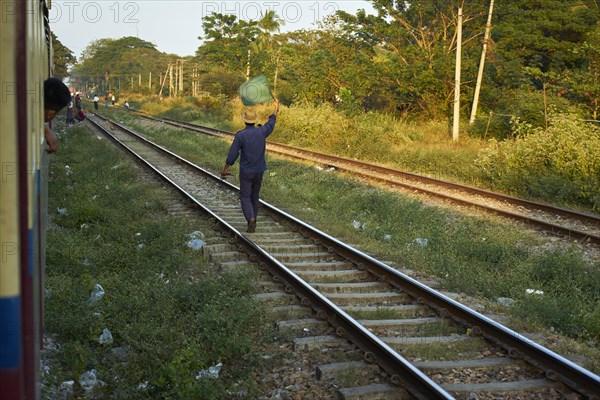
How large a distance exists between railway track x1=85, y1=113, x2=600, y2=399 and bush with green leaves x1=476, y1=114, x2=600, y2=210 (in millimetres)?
7371

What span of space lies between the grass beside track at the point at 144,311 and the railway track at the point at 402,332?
0.58 metres

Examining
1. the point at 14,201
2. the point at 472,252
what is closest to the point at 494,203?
the point at 472,252

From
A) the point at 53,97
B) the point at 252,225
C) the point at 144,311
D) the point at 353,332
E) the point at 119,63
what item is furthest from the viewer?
the point at 119,63

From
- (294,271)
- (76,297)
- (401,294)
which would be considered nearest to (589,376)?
(401,294)

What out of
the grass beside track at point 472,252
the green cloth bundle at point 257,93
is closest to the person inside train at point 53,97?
the grass beside track at point 472,252

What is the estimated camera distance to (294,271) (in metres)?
7.62

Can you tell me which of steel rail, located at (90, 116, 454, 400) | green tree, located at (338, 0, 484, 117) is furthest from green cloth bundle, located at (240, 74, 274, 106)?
steel rail, located at (90, 116, 454, 400)

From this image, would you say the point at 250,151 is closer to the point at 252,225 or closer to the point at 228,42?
the point at 252,225

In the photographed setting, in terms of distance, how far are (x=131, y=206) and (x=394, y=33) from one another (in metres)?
22.3

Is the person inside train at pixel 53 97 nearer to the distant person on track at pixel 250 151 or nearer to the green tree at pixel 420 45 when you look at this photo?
the distant person on track at pixel 250 151

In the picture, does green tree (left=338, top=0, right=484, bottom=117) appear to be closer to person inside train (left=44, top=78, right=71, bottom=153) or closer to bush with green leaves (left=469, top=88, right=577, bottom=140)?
bush with green leaves (left=469, top=88, right=577, bottom=140)

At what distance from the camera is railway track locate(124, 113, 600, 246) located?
35.9 feet

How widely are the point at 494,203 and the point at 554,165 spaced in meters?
2.72

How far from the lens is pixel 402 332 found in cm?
593
